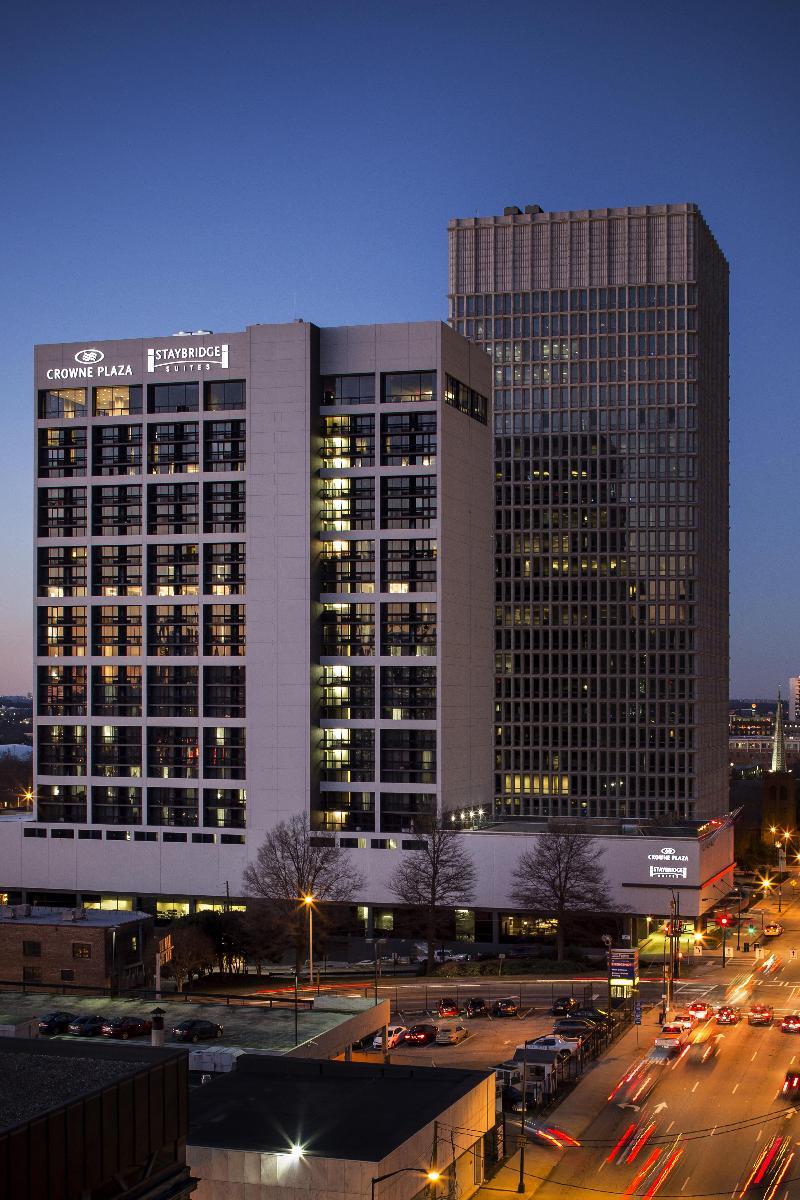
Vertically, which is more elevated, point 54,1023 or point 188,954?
point 54,1023

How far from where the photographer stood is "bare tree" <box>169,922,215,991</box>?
11671 cm

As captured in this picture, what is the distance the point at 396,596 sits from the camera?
15075cm

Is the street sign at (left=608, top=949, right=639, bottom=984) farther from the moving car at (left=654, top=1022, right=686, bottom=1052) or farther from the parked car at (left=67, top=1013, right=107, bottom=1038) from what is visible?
the parked car at (left=67, top=1013, right=107, bottom=1038)

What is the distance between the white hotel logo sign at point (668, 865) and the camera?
13738 centimetres

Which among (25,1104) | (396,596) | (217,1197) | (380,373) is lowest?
(217,1197)

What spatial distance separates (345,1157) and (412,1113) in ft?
20.6

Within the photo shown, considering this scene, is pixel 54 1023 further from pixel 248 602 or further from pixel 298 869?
pixel 248 602

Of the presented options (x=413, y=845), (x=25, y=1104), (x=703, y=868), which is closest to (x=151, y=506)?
(x=413, y=845)

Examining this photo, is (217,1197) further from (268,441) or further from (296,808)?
(268,441)

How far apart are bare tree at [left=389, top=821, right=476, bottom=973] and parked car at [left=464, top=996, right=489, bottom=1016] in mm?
24186

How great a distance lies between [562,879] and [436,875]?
1200cm

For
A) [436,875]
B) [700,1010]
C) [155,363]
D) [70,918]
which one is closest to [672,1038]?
[700,1010]

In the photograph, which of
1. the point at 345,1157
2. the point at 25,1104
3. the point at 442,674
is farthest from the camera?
the point at 442,674

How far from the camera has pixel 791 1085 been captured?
79.9 metres
